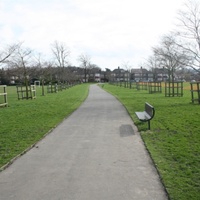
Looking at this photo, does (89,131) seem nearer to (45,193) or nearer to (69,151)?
(69,151)

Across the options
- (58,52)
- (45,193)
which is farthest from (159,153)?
(58,52)

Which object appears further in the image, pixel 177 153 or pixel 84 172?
pixel 177 153

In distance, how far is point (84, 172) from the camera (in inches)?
211

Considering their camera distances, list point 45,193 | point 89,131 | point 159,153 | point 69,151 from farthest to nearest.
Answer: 1. point 89,131
2. point 69,151
3. point 159,153
4. point 45,193

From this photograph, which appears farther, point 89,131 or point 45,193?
point 89,131

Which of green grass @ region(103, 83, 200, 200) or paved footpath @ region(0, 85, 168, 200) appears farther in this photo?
green grass @ region(103, 83, 200, 200)

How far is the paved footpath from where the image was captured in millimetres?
4352

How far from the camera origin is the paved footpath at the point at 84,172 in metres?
4.35

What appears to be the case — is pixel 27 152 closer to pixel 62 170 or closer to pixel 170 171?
pixel 62 170

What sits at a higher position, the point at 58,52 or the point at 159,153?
the point at 58,52

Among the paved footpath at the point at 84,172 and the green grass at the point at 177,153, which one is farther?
the green grass at the point at 177,153

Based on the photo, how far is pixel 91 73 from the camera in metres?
131

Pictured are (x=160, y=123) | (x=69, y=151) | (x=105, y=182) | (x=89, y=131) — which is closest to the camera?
(x=105, y=182)

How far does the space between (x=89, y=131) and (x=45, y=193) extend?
5239 millimetres
